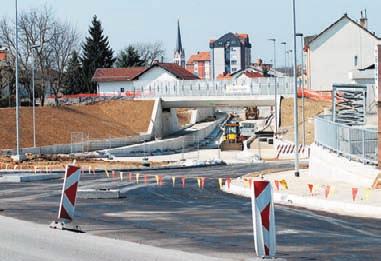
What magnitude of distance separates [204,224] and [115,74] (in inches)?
3861

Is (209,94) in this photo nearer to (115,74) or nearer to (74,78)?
(115,74)

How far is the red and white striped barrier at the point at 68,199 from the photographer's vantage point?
563 inches

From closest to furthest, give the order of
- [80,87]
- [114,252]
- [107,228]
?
[114,252], [107,228], [80,87]

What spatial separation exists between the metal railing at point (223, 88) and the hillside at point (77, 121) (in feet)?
10.4

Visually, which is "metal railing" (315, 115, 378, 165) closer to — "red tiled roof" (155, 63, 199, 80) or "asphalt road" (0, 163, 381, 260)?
"asphalt road" (0, 163, 381, 260)

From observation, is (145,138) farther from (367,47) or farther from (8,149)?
(367,47)

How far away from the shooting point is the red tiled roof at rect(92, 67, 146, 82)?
112188mm

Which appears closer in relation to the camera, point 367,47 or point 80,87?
point 367,47

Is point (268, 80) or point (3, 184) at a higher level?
point (268, 80)

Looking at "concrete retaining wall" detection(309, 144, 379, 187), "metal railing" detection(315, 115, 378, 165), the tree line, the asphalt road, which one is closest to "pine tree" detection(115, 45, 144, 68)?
the tree line

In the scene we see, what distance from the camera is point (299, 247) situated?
512 inches

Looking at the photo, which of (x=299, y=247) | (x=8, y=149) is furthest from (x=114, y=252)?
(x=8, y=149)

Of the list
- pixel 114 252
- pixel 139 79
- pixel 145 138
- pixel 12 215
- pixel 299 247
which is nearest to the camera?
pixel 114 252

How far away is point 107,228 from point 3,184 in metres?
16.6
